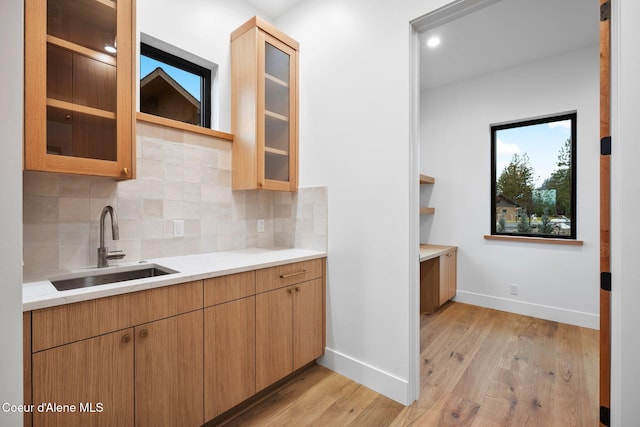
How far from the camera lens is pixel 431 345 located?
2.60 metres

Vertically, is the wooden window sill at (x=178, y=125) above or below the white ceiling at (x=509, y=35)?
below

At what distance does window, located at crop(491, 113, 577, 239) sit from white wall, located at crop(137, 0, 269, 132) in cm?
315

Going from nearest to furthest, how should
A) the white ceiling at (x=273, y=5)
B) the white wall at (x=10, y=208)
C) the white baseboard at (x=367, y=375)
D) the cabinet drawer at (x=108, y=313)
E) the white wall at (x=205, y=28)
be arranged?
Answer: the white wall at (x=10, y=208), the cabinet drawer at (x=108, y=313), the white baseboard at (x=367, y=375), the white wall at (x=205, y=28), the white ceiling at (x=273, y=5)

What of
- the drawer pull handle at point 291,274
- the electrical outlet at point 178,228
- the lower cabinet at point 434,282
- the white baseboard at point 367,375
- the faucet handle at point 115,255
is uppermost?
the electrical outlet at point 178,228

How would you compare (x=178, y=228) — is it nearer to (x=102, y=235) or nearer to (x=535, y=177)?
(x=102, y=235)

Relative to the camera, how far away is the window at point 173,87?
2020 millimetres

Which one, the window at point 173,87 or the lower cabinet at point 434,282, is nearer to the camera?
the window at point 173,87

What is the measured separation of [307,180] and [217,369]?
141 cm

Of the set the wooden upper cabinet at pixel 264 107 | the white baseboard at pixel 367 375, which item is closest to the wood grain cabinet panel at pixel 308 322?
the white baseboard at pixel 367 375

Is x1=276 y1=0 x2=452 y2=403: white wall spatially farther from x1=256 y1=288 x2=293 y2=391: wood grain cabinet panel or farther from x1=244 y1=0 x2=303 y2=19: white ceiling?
x1=256 y1=288 x2=293 y2=391: wood grain cabinet panel

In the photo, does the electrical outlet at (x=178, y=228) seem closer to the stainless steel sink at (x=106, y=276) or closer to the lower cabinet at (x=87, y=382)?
the stainless steel sink at (x=106, y=276)

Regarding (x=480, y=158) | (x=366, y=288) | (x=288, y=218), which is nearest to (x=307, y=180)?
(x=288, y=218)

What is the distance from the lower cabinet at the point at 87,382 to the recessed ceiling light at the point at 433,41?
3.31 metres

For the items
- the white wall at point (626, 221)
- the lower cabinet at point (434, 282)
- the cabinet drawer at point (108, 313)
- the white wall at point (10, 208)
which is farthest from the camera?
the lower cabinet at point (434, 282)
